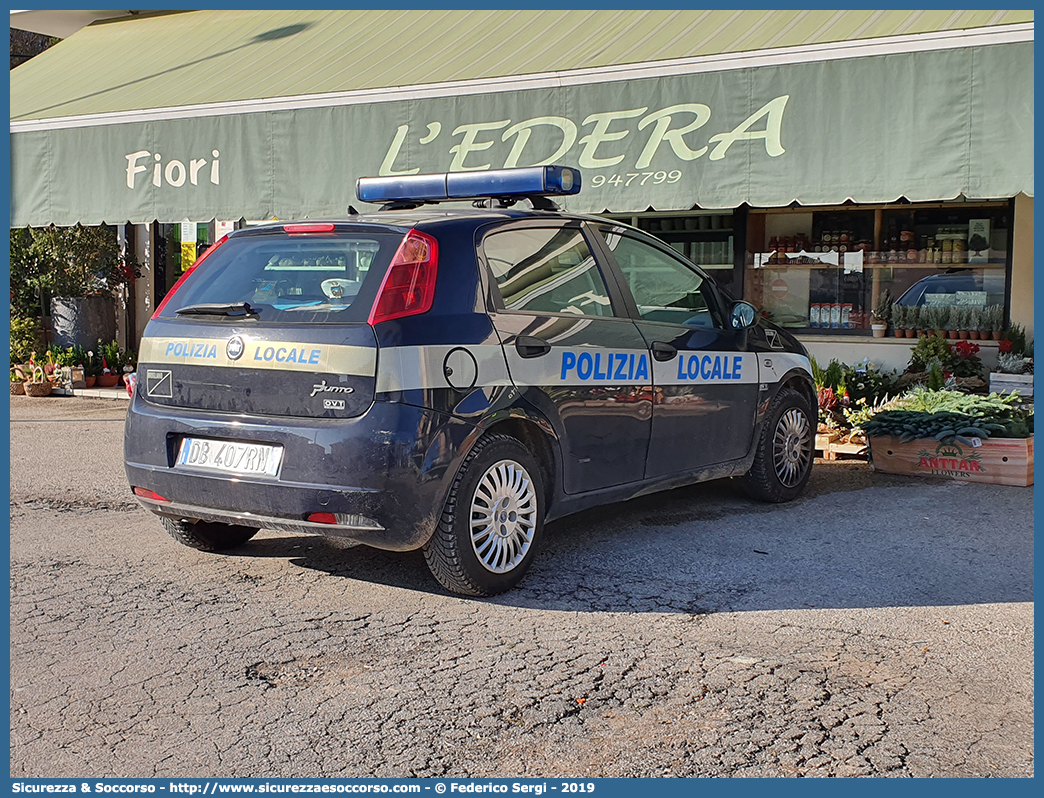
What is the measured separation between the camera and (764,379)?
6.82m

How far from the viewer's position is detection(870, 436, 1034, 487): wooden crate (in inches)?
303

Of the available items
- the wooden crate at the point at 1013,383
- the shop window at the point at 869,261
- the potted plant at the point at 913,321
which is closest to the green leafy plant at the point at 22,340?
the shop window at the point at 869,261

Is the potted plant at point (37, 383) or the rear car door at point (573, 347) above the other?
the rear car door at point (573, 347)

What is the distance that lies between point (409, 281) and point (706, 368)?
7.10 feet

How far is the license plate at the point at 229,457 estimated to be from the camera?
4730 millimetres

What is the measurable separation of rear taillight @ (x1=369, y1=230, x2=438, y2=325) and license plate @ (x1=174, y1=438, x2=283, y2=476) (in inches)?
28.4

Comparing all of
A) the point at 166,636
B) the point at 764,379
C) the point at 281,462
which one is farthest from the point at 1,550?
the point at 764,379

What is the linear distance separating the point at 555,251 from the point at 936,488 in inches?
142

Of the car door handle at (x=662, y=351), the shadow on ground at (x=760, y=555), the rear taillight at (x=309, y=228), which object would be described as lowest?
the shadow on ground at (x=760, y=555)

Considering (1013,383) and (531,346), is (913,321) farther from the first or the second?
(531,346)

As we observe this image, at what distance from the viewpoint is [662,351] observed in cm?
599

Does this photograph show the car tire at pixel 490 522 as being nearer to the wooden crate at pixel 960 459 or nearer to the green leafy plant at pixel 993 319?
the wooden crate at pixel 960 459

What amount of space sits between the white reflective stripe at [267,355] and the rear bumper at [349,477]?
0.20 m

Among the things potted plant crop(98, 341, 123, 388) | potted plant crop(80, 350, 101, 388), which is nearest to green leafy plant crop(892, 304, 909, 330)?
A: potted plant crop(98, 341, 123, 388)
